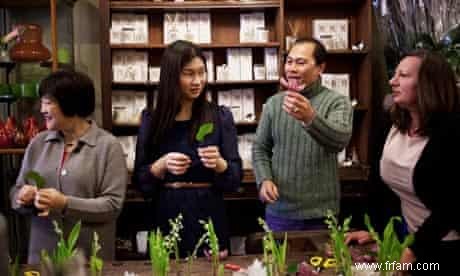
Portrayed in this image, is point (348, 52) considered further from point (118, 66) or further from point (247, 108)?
point (118, 66)

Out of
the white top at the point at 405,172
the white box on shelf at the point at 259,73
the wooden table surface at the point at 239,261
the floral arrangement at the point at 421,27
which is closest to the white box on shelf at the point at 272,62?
the white box on shelf at the point at 259,73

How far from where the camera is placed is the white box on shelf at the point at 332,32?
3.70m

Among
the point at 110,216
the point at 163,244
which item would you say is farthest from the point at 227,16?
the point at 163,244

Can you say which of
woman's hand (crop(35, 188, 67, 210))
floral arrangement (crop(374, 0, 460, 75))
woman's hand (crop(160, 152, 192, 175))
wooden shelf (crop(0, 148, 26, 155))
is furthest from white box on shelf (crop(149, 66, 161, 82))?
woman's hand (crop(35, 188, 67, 210))

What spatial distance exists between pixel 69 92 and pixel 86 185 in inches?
12.9

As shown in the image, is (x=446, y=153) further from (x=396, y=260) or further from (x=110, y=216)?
(x=110, y=216)

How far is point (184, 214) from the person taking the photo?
1.91m

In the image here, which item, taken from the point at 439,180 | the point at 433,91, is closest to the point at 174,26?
the point at 433,91

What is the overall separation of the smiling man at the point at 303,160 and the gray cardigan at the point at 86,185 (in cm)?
60

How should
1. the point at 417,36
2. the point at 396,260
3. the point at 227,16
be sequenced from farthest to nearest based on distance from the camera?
the point at 227,16, the point at 417,36, the point at 396,260

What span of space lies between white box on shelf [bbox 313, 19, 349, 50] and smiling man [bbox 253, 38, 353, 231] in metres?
1.59

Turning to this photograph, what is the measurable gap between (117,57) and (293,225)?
193 cm

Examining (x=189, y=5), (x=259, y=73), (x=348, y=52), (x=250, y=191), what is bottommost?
(x=250, y=191)

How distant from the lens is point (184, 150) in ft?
6.30
